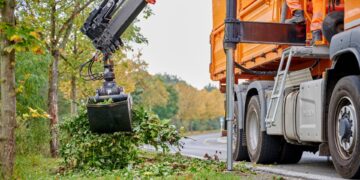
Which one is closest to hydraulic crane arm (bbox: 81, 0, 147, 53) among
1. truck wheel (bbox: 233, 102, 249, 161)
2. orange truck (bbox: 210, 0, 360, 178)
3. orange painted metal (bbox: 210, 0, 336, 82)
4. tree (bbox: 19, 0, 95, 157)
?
orange truck (bbox: 210, 0, 360, 178)

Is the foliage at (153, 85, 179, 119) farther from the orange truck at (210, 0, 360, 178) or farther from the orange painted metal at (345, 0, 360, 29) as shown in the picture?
the orange painted metal at (345, 0, 360, 29)

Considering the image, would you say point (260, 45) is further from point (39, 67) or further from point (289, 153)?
point (39, 67)

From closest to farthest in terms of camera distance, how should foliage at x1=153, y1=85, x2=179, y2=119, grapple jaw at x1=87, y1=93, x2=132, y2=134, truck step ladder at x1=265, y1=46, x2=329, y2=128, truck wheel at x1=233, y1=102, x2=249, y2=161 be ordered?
truck step ladder at x1=265, y1=46, x2=329, y2=128
grapple jaw at x1=87, y1=93, x2=132, y2=134
truck wheel at x1=233, y1=102, x2=249, y2=161
foliage at x1=153, y1=85, x2=179, y2=119

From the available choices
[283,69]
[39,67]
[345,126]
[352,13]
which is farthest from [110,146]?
[39,67]

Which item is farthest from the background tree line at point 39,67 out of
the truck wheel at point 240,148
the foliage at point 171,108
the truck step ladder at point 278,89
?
the foliage at point 171,108

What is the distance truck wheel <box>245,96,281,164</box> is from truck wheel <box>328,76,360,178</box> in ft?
9.21

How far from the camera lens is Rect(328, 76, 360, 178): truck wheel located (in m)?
6.73

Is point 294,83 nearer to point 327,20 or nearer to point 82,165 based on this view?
point 327,20

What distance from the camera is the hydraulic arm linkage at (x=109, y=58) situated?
9367 mm

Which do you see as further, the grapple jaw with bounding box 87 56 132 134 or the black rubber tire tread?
the black rubber tire tread

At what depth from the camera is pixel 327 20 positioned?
26.2 feet

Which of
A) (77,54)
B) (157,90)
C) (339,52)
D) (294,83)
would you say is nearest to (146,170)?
(294,83)

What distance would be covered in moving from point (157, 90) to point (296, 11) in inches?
2135

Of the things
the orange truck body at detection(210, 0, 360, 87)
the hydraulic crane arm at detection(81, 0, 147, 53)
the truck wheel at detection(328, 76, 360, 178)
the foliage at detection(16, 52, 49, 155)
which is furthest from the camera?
the foliage at detection(16, 52, 49, 155)
